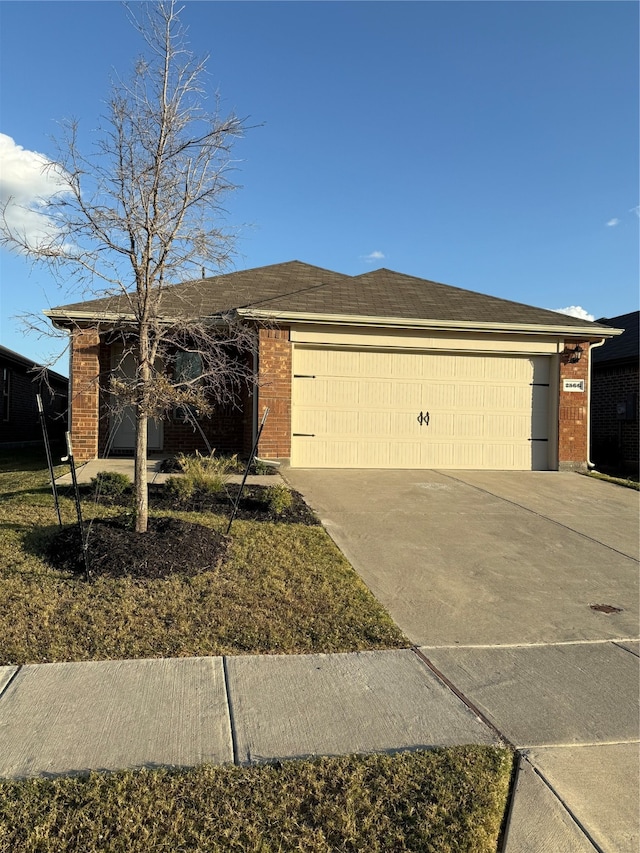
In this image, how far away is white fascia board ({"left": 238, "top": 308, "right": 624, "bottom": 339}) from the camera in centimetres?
1112

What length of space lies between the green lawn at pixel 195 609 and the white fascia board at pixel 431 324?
563 centimetres

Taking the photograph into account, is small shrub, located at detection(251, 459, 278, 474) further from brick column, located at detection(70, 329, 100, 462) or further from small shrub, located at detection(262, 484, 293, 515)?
brick column, located at detection(70, 329, 100, 462)

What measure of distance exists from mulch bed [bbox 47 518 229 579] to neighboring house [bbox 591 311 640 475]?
12755mm

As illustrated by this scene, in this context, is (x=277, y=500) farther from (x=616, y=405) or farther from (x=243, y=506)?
(x=616, y=405)

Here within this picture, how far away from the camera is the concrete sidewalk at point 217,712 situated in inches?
120

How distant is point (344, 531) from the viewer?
→ 288 inches

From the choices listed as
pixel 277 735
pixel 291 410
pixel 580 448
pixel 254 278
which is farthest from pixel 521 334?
pixel 277 735

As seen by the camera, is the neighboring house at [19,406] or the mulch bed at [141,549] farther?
the neighboring house at [19,406]

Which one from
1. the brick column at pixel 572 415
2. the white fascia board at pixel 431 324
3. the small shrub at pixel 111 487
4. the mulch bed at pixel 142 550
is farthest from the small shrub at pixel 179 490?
the brick column at pixel 572 415

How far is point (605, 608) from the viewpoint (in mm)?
5457

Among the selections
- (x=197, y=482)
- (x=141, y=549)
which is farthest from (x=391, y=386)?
(x=141, y=549)

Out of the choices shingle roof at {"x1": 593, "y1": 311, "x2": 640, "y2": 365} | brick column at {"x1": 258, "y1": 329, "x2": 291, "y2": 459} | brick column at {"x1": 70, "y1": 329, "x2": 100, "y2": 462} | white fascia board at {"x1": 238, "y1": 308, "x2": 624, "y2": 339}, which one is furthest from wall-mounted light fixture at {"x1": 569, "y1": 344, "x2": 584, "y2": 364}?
brick column at {"x1": 70, "y1": 329, "x2": 100, "y2": 462}

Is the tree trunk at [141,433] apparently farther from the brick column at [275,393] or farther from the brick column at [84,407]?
the brick column at [84,407]

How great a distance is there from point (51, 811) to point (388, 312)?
33.9 ft
